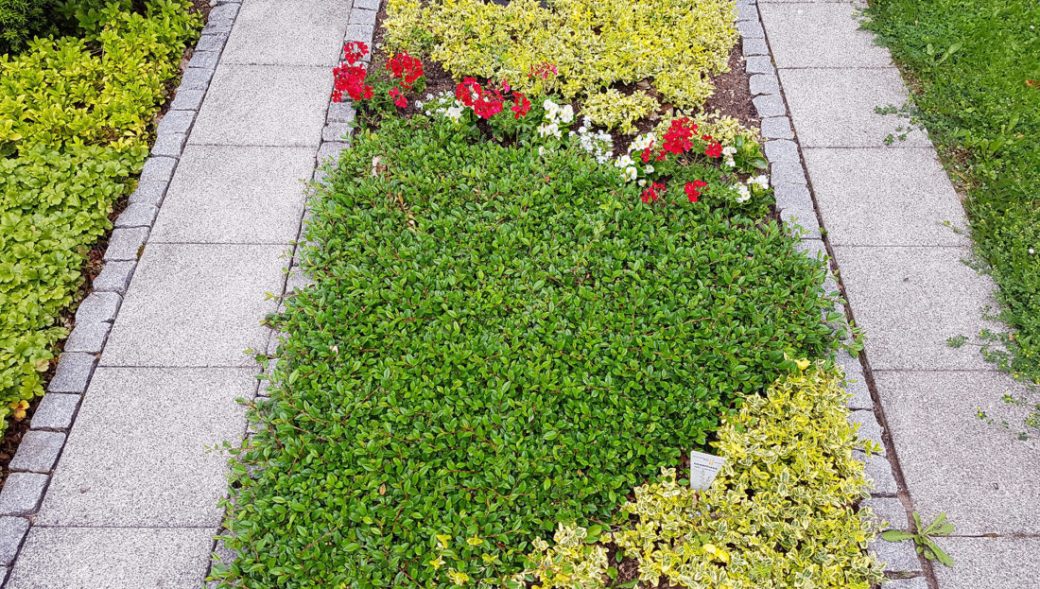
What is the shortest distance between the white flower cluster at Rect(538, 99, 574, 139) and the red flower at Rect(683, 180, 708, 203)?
993 mm

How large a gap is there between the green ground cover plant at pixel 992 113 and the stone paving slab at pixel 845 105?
18 centimetres

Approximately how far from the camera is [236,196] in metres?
4.70

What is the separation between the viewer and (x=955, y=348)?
3.91 m

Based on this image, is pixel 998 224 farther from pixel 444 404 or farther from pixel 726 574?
pixel 444 404

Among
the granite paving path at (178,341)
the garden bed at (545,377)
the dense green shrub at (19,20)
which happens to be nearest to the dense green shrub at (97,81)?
the dense green shrub at (19,20)

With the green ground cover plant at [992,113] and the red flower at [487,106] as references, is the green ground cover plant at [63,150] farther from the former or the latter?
the green ground cover plant at [992,113]

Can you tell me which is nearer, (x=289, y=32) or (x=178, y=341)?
(x=178, y=341)

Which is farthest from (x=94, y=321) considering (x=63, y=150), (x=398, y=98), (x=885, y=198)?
(x=885, y=198)

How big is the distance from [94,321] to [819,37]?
226 inches

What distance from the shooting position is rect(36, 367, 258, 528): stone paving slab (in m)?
3.36

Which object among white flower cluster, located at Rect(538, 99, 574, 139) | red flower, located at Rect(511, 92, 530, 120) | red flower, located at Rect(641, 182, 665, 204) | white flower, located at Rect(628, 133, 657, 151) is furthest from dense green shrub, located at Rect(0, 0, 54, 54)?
red flower, located at Rect(641, 182, 665, 204)

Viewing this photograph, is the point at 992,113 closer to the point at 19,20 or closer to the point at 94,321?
the point at 94,321

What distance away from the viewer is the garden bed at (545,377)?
309cm

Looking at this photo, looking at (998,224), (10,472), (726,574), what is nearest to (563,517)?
(726,574)
